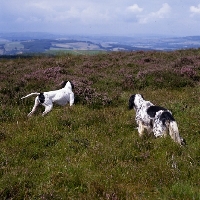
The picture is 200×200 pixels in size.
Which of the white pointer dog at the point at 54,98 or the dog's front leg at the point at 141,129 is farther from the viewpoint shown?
the white pointer dog at the point at 54,98

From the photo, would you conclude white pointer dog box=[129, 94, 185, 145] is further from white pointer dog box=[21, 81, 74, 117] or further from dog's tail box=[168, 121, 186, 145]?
white pointer dog box=[21, 81, 74, 117]

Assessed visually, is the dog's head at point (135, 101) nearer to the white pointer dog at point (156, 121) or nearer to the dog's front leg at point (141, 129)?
the white pointer dog at point (156, 121)

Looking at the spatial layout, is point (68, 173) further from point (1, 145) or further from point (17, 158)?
point (1, 145)

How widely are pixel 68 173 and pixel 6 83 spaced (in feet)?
30.6

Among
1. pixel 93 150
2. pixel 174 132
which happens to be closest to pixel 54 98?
pixel 93 150

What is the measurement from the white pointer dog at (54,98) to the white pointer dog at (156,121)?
12.0 feet

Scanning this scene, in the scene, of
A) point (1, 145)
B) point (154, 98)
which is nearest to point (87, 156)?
point (1, 145)

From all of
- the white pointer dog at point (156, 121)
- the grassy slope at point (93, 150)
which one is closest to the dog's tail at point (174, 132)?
the white pointer dog at point (156, 121)

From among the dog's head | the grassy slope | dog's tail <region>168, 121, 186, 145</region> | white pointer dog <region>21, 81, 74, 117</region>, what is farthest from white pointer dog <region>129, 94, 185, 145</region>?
white pointer dog <region>21, 81, 74, 117</region>

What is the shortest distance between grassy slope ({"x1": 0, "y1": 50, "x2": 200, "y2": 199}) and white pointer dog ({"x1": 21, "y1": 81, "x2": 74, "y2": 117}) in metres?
0.29

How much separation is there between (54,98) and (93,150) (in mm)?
4864

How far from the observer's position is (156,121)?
7.79m

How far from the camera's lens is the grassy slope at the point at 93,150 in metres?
5.45

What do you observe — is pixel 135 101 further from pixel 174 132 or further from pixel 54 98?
pixel 54 98
